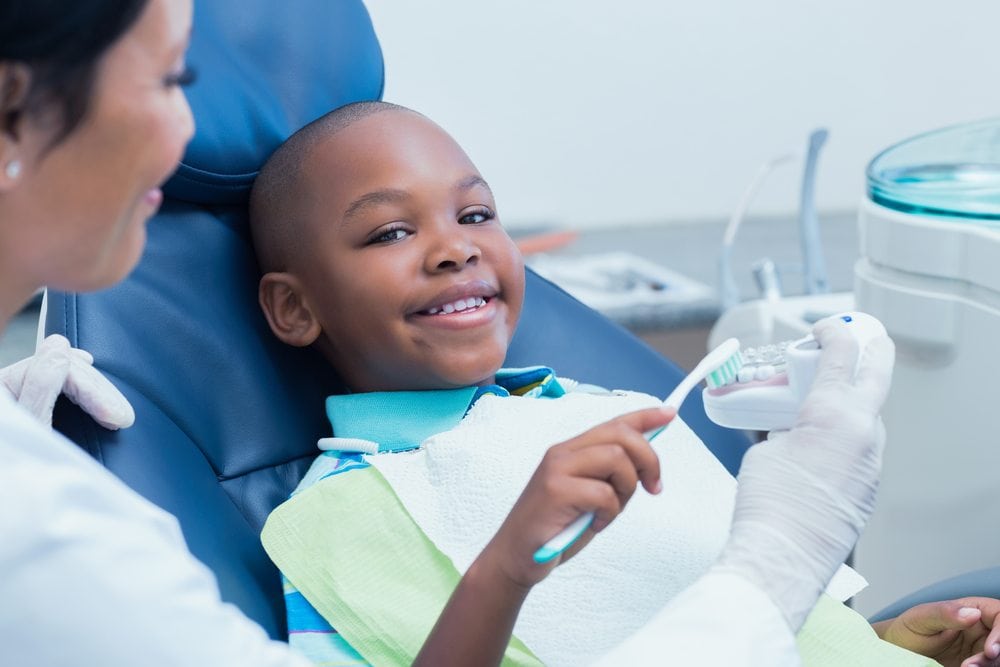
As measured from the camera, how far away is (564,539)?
834 millimetres

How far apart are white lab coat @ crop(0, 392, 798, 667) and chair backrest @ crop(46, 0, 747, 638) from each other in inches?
13.2

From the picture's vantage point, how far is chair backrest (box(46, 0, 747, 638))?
1.12m

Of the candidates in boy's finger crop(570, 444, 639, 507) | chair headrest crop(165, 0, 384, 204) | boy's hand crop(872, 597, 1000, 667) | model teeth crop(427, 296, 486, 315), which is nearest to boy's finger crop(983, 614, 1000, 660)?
boy's hand crop(872, 597, 1000, 667)

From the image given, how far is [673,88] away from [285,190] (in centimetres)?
157

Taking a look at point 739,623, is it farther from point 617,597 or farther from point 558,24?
point 558,24

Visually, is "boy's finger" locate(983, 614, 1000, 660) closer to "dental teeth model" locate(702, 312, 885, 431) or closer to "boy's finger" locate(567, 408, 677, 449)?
"dental teeth model" locate(702, 312, 885, 431)

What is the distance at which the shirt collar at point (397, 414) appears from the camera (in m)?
1.26

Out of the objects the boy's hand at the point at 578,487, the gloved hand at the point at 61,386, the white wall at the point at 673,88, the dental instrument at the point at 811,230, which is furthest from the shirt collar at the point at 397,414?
the white wall at the point at 673,88

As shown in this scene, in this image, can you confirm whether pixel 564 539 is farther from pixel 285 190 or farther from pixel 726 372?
pixel 285 190

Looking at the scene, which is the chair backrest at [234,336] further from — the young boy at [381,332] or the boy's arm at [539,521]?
the boy's arm at [539,521]

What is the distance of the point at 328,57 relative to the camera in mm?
1450

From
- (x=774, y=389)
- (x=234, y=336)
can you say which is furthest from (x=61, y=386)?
(x=774, y=389)

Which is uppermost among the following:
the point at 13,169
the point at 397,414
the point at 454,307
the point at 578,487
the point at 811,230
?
the point at 13,169

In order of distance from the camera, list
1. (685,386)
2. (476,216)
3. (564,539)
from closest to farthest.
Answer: (564,539) → (685,386) → (476,216)
